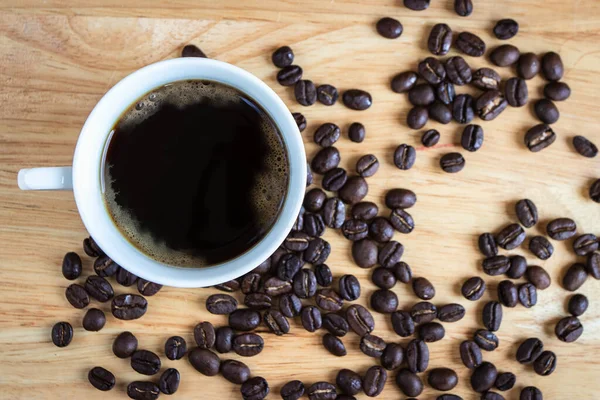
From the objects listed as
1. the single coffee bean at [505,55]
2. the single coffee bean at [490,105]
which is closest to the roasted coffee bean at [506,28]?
the single coffee bean at [505,55]

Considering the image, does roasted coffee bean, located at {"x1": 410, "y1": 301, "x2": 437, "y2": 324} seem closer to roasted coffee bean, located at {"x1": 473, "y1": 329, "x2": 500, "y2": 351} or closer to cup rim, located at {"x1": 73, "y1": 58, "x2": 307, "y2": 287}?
roasted coffee bean, located at {"x1": 473, "y1": 329, "x2": 500, "y2": 351}

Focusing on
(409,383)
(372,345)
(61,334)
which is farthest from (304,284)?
(61,334)

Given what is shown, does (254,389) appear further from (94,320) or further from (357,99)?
(357,99)

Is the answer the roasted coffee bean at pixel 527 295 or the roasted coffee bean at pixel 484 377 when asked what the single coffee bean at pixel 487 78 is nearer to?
the roasted coffee bean at pixel 527 295

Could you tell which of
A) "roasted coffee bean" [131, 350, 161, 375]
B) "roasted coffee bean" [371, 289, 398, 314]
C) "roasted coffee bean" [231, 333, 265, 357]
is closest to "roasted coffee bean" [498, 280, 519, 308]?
"roasted coffee bean" [371, 289, 398, 314]

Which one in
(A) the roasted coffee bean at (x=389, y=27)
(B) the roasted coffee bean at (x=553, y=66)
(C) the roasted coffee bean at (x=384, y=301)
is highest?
(A) the roasted coffee bean at (x=389, y=27)

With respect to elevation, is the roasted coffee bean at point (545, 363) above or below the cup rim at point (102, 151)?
below

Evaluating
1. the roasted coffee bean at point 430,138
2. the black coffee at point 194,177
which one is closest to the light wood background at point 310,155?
the roasted coffee bean at point 430,138

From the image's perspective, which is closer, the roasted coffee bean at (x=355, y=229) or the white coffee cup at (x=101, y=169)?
the white coffee cup at (x=101, y=169)
